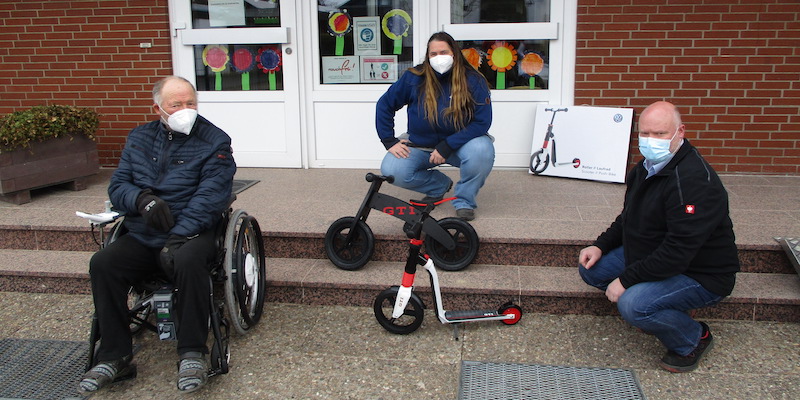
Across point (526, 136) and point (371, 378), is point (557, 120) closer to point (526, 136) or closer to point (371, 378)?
point (526, 136)

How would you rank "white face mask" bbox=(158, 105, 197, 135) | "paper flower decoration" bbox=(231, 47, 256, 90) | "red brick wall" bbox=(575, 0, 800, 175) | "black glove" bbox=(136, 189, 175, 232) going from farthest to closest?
1. "paper flower decoration" bbox=(231, 47, 256, 90)
2. "red brick wall" bbox=(575, 0, 800, 175)
3. "white face mask" bbox=(158, 105, 197, 135)
4. "black glove" bbox=(136, 189, 175, 232)

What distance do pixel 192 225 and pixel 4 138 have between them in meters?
2.24

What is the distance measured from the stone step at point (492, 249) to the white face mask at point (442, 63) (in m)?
0.98

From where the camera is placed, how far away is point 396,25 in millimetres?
5512

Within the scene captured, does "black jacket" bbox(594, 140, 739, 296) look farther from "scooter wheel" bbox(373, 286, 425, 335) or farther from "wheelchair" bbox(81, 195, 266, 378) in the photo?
"wheelchair" bbox(81, 195, 266, 378)

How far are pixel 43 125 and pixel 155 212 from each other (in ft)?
7.58

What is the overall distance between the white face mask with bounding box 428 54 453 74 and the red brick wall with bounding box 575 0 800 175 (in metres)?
1.67

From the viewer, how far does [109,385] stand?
9.88 ft

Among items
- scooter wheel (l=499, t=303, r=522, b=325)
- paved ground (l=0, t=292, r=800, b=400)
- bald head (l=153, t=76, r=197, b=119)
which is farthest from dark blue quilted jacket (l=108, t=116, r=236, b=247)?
scooter wheel (l=499, t=303, r=522, b=325)

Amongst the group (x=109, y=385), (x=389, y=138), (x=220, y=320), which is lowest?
(x=109, y=385)

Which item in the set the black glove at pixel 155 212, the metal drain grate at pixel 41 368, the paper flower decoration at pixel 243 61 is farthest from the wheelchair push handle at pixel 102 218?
the paper flower decoration at pixel 243 61

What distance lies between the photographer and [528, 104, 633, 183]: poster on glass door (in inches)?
202

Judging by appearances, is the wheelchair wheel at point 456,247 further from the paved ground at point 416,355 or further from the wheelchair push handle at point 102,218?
the wheelchair push handle at point 102,218

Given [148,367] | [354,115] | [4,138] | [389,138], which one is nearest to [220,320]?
[148,367]
